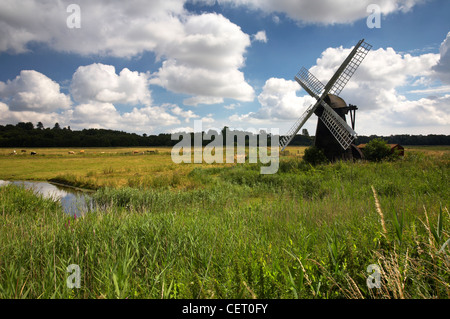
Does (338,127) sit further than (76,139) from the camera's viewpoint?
No

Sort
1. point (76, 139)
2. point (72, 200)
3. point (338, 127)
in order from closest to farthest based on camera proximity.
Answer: point (72, 200) < point (338, 127) < point (76, 139)

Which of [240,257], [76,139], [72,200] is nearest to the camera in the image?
[240,257]

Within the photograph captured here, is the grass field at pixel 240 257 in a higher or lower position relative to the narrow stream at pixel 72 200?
higher

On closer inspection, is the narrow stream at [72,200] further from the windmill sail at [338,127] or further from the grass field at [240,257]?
the windmill sail at [338,127]

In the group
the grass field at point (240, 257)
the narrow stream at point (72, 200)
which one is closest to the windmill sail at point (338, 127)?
the grass field at point (240, 257)

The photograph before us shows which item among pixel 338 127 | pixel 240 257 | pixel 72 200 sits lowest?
pixel 72 200

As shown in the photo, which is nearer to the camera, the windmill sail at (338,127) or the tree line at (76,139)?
the windmill sail at (338,127)

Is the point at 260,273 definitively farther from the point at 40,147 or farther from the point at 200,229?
the point at 40,147

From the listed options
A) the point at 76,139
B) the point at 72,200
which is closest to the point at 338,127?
the point at 72,200

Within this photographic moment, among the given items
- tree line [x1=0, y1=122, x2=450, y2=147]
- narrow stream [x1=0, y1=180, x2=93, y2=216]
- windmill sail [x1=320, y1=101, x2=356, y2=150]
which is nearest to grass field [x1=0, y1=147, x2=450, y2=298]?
narrow stream [x1=0, y1=180, x2=93, y2=216]

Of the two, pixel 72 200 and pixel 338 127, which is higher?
pixel 338 127

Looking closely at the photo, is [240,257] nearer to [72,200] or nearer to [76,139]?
[72,200]
